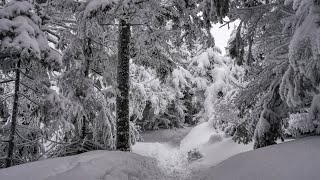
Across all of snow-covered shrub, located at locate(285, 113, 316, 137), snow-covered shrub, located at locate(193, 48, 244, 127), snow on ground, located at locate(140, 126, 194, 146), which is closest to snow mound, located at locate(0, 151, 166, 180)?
snow-covered shrub, located at locate(285, 113, 316, 137)

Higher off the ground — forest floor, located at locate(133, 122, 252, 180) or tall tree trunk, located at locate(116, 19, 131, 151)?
tall tree trunk, located at locate(116, 19, 131, 151)

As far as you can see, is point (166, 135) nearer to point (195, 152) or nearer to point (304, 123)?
point (195, 152)

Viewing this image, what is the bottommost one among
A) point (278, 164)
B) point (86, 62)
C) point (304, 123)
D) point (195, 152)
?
point (195, 152)

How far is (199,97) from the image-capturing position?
2773cm

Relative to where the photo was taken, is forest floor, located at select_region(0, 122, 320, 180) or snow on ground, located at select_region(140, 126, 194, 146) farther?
snow on ground, located at select_region(140, 126, 194, 146)

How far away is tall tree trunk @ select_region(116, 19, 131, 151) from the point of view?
30.7 ft

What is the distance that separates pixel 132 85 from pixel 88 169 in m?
7.34

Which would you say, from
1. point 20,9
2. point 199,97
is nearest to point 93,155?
point 20,9

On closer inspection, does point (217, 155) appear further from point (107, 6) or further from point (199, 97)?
point (199, 97)

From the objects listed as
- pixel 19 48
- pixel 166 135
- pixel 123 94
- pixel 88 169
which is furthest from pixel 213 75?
pixel 88 169

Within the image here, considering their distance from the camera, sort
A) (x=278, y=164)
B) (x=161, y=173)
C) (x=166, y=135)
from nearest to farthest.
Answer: (x=278, y=164) < (x=161, y=173) < (x=166, y=135)

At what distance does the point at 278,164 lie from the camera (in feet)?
18.1

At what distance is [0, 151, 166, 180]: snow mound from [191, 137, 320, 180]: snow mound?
1802 mm

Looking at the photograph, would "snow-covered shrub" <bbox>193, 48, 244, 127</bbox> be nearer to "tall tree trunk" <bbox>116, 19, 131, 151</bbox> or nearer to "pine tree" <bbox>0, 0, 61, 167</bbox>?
"tall tree trunk" <bbox>116, 19, 131, 151</bbox>
